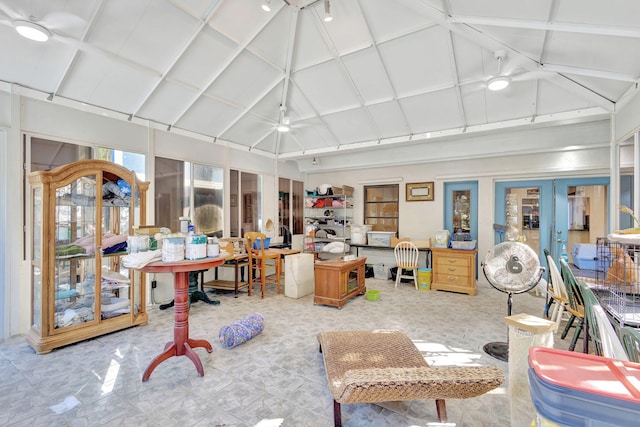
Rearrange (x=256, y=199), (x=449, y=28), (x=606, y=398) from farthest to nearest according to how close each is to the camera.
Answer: (x=256, y=199), (x=449, y=28), (x=606, y=398)

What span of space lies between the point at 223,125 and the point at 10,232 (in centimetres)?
314

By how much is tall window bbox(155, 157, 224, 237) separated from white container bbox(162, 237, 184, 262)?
2.44m

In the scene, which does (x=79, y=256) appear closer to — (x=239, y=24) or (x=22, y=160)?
(x=22, y=160)

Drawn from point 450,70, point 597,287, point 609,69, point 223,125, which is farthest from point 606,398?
point 223,125

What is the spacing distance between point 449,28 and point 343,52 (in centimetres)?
134

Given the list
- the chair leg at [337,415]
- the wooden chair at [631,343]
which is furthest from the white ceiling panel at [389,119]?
the chair leg at [337,415]

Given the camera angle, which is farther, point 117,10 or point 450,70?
point 450,70

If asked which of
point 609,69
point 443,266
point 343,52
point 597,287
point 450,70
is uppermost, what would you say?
point 343,52

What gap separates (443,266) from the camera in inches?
211

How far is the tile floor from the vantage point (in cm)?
200

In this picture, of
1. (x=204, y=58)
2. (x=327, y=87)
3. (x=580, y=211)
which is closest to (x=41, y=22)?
(x=204, y=58)

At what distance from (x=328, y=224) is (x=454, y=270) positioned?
10.3 feet

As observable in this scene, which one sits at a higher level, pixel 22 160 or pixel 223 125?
pixel 223 125

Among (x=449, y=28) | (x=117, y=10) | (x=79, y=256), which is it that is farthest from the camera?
(x=79, y=256)
